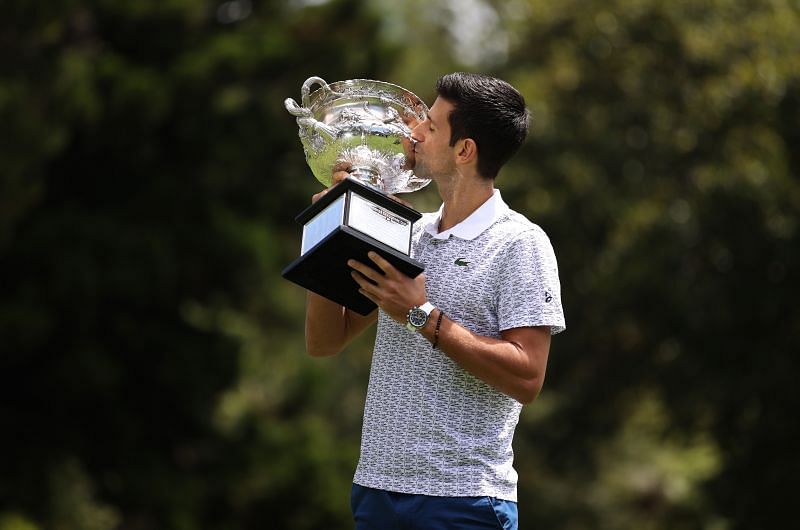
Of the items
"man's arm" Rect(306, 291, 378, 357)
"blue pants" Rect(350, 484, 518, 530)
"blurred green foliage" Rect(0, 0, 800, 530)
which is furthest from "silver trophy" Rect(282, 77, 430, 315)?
"blurred green foliage" Rect(0, 0, 800, 530)

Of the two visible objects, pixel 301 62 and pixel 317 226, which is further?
pixel 301 62

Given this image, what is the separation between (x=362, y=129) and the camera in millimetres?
2697

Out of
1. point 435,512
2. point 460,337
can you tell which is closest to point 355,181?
point 460,337

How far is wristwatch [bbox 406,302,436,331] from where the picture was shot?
7.86 feet

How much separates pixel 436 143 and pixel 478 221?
20 cm

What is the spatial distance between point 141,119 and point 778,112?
7.32 m

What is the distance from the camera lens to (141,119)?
13.0m

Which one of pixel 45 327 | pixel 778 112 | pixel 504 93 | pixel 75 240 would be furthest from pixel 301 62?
pixel 504 93

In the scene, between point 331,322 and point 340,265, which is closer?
point 340,265

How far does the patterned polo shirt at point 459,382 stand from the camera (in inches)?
96.6

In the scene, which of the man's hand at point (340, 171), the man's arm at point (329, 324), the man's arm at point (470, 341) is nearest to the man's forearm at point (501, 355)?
the man's arm at point (470, 341)

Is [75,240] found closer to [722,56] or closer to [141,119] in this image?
[141,119]

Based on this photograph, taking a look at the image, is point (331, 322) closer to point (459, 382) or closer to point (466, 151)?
point (459, 382)

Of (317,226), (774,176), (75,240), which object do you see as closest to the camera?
(317,226)
